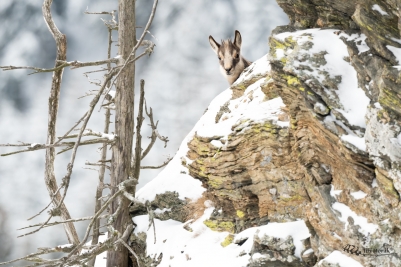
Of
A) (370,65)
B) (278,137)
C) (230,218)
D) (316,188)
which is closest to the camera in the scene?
(370,65)

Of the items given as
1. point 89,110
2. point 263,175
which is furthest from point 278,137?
point 89,110

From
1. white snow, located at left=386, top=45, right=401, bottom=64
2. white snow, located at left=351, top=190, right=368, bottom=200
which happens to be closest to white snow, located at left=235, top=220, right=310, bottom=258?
white snow, located at left=351, top=190, right=368, bottom=200

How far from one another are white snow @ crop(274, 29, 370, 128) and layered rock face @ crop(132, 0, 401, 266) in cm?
1

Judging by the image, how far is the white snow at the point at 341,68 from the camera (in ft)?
19.4

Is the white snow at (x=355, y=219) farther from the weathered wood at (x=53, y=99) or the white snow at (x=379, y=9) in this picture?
the weathered wood at (x=53, y=99)

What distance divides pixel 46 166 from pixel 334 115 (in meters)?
6.51

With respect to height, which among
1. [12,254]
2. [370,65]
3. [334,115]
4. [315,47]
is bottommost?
[12,254]

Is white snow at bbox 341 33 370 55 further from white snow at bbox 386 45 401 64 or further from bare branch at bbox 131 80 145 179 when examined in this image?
bare branch at bbox 131 80 145 179

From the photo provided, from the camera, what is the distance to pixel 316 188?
21.6 feet

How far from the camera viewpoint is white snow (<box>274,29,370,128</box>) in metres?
5.92

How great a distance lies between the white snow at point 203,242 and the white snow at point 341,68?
7.05ft

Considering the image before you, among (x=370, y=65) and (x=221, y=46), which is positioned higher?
(x=221, y=46)

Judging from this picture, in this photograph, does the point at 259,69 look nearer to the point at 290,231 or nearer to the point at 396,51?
the point at 290,231

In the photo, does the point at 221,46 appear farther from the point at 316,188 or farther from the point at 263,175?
the point at 316,188
